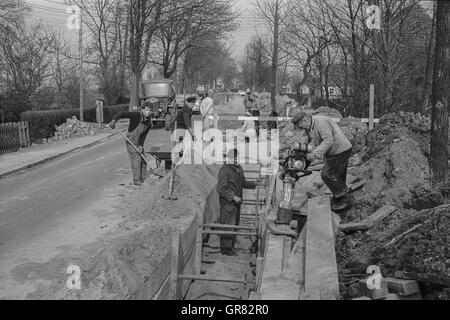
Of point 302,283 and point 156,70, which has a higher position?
point 156,70

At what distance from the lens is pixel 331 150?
759 cm

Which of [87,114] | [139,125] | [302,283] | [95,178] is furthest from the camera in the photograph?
[87,114]

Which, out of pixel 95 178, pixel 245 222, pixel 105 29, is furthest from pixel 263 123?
pixel 105 29

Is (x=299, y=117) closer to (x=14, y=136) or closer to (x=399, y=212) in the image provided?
(x=399, y=212)

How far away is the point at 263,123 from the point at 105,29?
24765mm

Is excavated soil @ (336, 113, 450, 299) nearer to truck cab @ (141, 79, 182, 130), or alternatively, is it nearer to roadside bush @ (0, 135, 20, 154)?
roadside bush @ (0, 135, 20, 154)

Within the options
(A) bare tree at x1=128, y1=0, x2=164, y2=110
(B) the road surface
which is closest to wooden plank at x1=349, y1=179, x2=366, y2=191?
(B) the road surface

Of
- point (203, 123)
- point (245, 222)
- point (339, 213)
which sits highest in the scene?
point (203, 123)

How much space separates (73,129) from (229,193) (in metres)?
17.6

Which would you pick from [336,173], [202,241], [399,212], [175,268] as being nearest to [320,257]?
[175,268]

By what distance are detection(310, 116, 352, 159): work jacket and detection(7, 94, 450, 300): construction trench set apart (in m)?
0.76

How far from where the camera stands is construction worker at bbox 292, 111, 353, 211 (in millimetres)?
7307

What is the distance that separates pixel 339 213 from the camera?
783 cm
